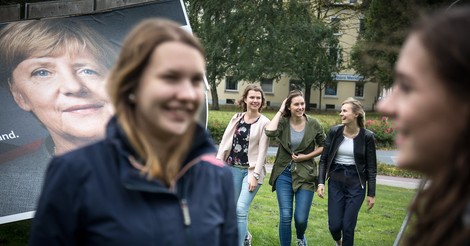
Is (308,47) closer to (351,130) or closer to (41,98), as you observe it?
(351,130)

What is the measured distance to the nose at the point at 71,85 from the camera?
640 centimetres

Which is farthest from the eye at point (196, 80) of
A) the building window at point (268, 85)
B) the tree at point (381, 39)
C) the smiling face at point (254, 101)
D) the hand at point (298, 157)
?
the building window at point (268, 85)

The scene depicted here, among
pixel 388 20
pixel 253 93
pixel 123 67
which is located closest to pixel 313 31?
pixel 388 20

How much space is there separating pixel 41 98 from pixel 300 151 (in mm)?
3302

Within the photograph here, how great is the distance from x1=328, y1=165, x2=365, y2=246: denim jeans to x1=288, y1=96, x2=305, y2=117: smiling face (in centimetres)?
87

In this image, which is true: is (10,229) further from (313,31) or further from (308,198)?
(313,31)

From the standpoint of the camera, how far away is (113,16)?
266 inches

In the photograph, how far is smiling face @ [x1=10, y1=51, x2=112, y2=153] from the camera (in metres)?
6.38

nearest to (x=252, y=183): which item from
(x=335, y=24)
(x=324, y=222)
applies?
→ (x=324, y=222)

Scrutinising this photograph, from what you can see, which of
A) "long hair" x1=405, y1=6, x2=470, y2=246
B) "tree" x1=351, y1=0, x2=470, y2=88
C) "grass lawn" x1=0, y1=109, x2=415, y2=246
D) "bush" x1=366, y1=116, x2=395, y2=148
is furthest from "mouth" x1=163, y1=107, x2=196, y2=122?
"tree" x1=351, y1=0, x2=470, y2=88

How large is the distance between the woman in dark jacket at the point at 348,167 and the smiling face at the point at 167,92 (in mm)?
5571

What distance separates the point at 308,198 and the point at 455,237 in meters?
6.37

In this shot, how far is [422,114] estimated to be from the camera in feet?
5.07

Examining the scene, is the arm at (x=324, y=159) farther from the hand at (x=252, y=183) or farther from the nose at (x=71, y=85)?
the nose at (x=71, y=85)
